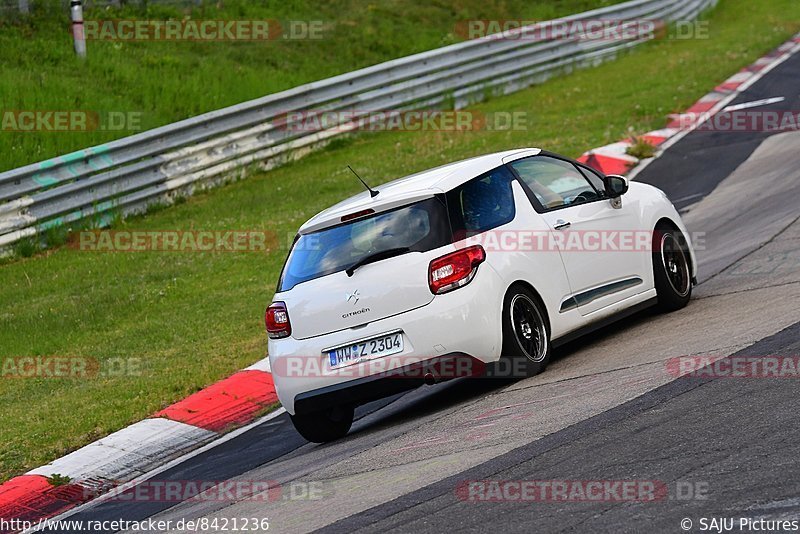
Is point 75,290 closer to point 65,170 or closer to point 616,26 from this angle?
point 65,170

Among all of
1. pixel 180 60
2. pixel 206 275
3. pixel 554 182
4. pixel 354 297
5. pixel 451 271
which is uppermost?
pixel 180 60

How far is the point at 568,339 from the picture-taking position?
30.2ft

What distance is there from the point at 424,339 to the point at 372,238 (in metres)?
0.83

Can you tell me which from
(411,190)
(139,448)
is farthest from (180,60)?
(411,190)

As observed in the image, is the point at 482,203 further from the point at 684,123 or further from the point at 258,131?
the point at 258,131

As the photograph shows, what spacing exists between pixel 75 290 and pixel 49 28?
29.9 ft

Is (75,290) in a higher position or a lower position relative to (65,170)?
lower

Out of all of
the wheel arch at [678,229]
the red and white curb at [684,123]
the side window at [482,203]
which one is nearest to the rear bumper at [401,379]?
the side window at [482,203]

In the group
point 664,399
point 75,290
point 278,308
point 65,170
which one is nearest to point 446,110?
point 65,170

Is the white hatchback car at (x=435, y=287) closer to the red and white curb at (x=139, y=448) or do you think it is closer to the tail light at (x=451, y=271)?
the tail light at (x=451, y=271)

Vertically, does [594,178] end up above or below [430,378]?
above

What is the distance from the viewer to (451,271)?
834 centimetres

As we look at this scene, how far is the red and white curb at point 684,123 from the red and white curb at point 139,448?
7906 millimetres

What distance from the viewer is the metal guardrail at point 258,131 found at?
56.0 ft
